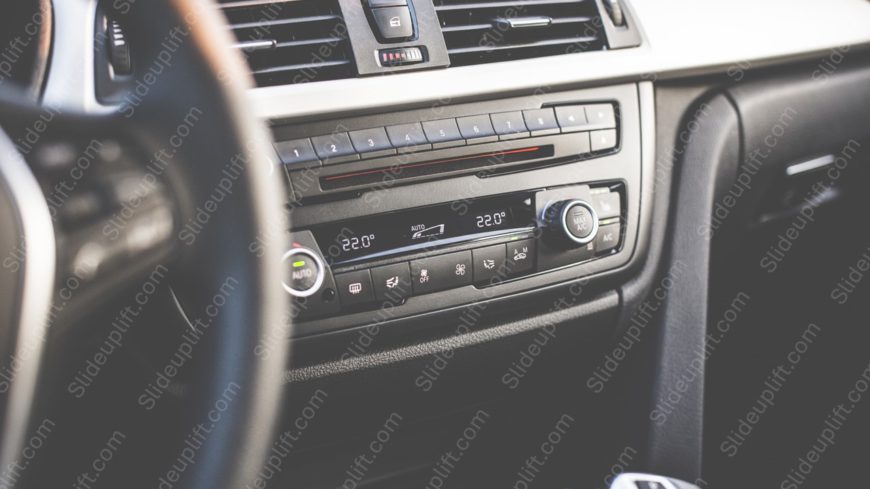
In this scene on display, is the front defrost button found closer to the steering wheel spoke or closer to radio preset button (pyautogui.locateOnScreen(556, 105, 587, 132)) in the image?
radio preset button (pyautogui.locateOnScreen(556, 105, 587, 132))

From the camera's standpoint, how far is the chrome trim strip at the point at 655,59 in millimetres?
1008

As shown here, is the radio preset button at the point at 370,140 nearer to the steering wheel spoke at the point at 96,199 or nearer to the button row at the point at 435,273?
the button row at the point at 435,273

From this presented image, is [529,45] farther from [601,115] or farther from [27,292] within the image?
[27,292]

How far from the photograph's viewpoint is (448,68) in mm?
1077

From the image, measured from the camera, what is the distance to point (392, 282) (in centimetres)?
108

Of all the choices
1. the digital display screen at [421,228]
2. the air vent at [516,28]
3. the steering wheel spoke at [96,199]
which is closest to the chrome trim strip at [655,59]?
the air vent at [516,28]

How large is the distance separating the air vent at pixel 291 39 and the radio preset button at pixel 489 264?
0.96 ft

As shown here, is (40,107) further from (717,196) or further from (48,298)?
(717,196)

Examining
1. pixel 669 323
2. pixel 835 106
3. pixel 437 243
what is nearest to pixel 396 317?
pixel 437 243

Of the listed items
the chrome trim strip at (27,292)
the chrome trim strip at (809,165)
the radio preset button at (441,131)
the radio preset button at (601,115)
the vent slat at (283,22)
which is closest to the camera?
the chrome trim strip at (27,292)

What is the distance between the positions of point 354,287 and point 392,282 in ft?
0.17

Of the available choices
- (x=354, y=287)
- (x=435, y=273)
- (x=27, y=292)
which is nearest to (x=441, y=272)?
(x=435, y=273)

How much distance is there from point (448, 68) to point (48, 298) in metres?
0.61

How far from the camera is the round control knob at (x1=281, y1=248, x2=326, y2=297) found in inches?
39.2
